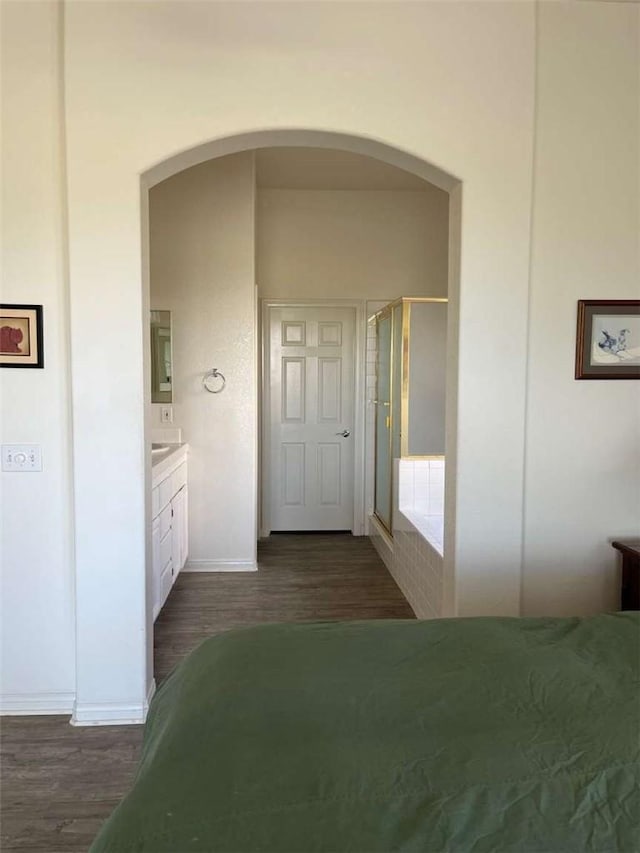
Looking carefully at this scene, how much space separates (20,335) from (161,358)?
192 cm

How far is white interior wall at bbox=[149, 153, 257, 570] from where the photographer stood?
4043 mm

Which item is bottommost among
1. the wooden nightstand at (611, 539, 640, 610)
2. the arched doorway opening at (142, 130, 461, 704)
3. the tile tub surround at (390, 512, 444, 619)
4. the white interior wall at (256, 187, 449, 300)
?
the tile tub surround at (390, 512, 444, 619)

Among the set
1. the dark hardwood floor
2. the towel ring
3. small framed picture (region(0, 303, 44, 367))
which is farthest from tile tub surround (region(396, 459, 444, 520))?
small framed picture (region(0, 303, 44, 367))

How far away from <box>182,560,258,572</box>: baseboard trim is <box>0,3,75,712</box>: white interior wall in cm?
181

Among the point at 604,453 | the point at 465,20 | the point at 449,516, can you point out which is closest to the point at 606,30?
the point at 465,20

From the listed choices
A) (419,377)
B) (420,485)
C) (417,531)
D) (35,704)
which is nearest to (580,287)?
(417,531)

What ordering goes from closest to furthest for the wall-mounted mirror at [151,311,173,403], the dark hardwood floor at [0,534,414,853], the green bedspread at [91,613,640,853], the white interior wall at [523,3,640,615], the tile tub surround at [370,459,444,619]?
the green bedspread at [91,613,640,853] → the dark hardwood floor at [0,534,414,853] → the white interior wall at [523,3,640,615] → the tile tub surround at [370,459,444,619] → the wall-mounted mirror at [151,311,173,403]

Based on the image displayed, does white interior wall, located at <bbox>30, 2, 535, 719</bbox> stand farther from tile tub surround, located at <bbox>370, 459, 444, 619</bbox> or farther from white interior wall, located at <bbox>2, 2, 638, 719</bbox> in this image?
tile tub surround, located at <bbox>370, 459, 444, 619</bbox>

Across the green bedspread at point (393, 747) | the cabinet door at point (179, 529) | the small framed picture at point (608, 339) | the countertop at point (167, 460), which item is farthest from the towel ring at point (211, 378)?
the green bedspread at point (393, 747)

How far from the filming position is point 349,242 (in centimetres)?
504

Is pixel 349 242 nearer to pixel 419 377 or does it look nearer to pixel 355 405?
pixel 355 405

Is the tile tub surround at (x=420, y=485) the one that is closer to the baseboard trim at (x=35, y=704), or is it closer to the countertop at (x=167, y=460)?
the countertop at (x=167, y=460)

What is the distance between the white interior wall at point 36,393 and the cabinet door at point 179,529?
1.14 metres

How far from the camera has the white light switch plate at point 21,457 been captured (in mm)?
2329
